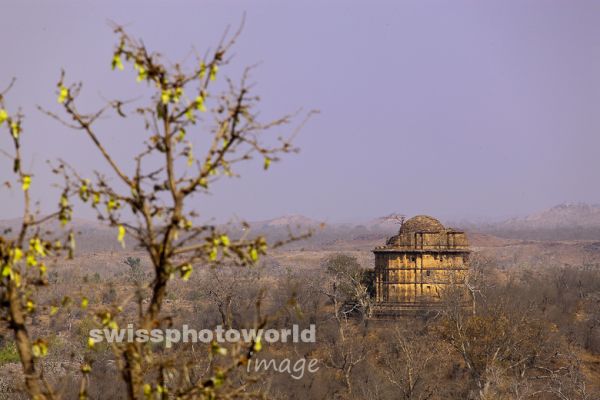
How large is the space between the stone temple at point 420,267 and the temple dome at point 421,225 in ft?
2.55

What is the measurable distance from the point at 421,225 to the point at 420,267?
2.50m

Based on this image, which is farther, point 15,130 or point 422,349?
point 422,349

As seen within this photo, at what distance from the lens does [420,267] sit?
38.7 metres

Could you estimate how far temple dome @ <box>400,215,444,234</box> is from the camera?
3984 centimetres

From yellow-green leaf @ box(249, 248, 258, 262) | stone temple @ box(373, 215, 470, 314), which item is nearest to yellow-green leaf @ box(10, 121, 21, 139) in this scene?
yellow-green leaf @ box(249, 248, 258, 262)

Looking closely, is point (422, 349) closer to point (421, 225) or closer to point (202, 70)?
point (421, 225)

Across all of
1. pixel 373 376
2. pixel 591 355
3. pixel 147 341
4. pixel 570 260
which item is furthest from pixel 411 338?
pixel 570 260

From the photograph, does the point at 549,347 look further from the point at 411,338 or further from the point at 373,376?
the point at 373,376

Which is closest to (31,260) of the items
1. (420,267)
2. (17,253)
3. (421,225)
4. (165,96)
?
(17,253)

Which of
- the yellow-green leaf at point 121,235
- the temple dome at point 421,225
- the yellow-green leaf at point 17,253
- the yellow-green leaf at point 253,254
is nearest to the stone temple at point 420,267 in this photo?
the temple dome at point 421,225

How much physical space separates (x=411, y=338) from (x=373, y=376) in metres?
4.02

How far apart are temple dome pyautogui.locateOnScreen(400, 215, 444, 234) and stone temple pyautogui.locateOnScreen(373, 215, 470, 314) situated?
A: 776 mm

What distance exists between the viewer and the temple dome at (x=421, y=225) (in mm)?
39844

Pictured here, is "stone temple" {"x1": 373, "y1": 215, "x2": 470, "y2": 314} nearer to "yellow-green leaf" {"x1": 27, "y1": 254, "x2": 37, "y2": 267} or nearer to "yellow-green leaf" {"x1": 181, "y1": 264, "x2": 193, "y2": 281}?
"yellow-green leaf" {"x1": 181, "y1": 264, "x2": 193, "y2": 281}
